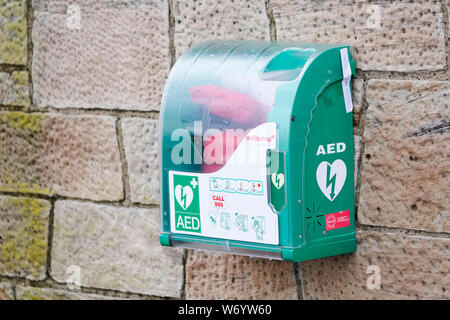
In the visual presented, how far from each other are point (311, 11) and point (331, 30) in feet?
0.34

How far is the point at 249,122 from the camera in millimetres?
2572

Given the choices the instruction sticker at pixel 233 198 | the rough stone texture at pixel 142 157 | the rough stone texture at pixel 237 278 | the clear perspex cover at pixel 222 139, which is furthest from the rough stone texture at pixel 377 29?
the rough stone texture at pixel 237 278

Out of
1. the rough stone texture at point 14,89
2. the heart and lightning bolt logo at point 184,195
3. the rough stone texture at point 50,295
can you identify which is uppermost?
the rough stone texture at point 14,89

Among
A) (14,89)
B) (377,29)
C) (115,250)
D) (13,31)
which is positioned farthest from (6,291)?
(377,29)

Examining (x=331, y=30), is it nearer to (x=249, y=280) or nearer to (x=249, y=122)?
(x=249, y=122)

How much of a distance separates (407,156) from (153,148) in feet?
3.35

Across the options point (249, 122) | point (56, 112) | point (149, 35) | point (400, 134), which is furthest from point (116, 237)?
point (400, 134)

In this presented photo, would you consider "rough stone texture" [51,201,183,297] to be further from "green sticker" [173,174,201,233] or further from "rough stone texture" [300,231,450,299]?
"rough stone texture" [300,231,450,299]

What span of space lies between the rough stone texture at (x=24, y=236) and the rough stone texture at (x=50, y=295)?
0.19 ft

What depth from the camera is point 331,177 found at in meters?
2.71

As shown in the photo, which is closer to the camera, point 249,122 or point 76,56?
point 249,122

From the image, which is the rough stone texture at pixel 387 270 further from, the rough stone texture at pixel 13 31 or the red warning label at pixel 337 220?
the rough stone texture at pixel 13 31

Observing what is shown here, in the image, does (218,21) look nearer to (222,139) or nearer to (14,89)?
(222,139)

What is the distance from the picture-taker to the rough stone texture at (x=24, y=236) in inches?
139
